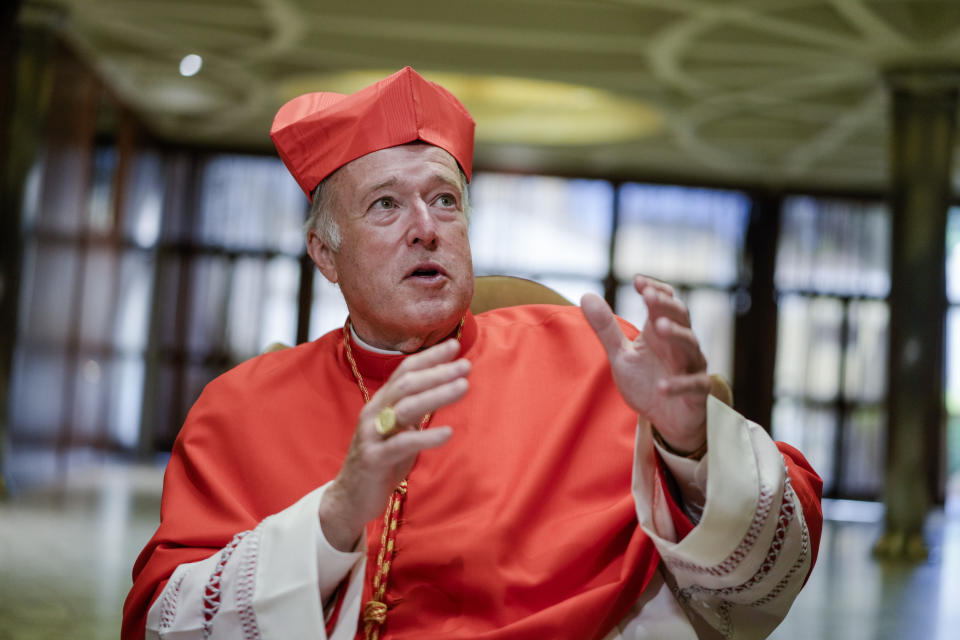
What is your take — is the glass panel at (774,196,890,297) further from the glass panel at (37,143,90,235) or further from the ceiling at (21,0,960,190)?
the glass panel at (37,143,90,235)

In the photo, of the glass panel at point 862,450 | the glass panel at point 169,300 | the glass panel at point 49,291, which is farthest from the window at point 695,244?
the glass panel at point 49,291

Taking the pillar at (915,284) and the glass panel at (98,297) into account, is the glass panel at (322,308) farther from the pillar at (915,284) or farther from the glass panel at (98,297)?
the pillar at (915,284)

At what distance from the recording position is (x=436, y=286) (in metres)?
1.88

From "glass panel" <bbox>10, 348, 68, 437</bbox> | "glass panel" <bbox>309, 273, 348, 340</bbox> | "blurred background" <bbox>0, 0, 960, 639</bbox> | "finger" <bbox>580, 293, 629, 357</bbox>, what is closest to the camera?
"finger" <bbox>580, 293, 629, 357</bbox>

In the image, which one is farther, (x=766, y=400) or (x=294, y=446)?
(x=766, y=400)

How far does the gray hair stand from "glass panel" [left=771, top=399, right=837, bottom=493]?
12.9m

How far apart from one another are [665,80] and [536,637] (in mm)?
9058

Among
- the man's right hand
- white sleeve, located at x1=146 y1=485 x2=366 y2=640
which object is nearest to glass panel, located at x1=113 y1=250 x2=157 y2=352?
white sleeve, located at x1=146 y1=485 x2=366 y2=640

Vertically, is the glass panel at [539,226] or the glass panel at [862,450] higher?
the glass panel at [539,226]

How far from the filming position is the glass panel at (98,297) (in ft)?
36.2

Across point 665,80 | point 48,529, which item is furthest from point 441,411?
point 665,80

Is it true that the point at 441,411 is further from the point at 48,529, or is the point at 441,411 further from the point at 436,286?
the point at 48,529

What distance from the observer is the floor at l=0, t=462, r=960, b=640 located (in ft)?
14.6

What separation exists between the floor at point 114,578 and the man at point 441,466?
2.66 meters
